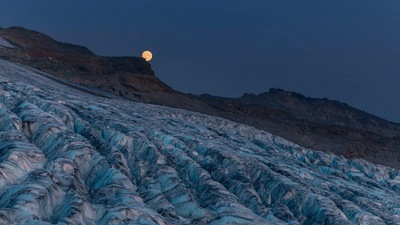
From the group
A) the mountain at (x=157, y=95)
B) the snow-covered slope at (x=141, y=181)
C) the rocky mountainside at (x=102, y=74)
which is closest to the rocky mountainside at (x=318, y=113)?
the mountain at (x=157, y=95)

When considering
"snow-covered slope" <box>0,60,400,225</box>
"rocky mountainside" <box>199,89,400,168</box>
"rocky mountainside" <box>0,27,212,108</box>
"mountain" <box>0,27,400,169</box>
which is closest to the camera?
"snow-covered slope" <box>0,60,400,225</box>

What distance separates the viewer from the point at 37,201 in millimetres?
11844

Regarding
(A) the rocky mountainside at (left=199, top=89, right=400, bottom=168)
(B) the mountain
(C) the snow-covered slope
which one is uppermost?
(A) the rocky mountainside at (left=199, top=89, right=400, bottom=168)

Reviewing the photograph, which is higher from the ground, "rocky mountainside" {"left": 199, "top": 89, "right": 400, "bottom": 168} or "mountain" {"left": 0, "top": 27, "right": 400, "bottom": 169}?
"rocky mountainside" {"left": 199, "top": 89, "right": 400, "bottom": 168}

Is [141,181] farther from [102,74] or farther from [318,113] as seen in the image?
[318,113]

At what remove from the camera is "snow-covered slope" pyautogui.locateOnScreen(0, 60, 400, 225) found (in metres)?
12.4

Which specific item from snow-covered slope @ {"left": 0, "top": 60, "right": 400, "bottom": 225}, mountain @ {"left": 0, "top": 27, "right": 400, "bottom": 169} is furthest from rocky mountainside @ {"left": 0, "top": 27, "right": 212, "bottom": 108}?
snow-covered slope @ {"left": 0, "top": 60, "right": 400, "bottom": 225}

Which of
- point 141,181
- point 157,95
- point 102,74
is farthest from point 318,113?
point 141,181

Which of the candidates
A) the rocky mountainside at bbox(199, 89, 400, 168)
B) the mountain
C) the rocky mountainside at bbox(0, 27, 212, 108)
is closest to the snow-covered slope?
the mountain

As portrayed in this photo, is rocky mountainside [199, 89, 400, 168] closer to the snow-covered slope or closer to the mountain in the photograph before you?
the mountain

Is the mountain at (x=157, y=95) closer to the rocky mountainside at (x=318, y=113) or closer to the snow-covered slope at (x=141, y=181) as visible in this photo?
the rocky mountainside at (x=318, y=113)

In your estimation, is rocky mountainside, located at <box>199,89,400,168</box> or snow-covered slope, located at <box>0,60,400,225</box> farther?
rocky mountainside, located at <box>199,89,400,168</box>

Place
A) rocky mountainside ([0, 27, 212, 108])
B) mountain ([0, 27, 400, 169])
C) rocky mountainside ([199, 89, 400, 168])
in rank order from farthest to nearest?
1. rocky mountainside ([199, 89, 400, 168])
2. rocky mountainside ([0, 27, 212, 108])
3. mountain ([0, 27, 400, 169])

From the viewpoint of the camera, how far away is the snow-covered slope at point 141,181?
1242 centimetres
